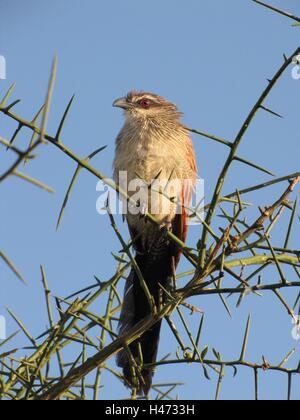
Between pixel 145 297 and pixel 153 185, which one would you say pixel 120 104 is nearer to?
pixel 153 185

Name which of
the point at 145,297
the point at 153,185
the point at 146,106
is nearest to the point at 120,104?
the point at 146,106

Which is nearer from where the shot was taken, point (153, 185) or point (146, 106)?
point (153, 185)

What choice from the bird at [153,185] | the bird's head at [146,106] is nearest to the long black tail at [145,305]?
the bird at [153,185]

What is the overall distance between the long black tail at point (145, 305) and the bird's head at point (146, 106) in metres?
1.07

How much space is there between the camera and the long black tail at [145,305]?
2.92 meters

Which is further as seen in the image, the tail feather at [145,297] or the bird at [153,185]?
the bird at [153,185]

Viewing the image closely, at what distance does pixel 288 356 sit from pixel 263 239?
0.36m

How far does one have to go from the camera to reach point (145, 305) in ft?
11.2

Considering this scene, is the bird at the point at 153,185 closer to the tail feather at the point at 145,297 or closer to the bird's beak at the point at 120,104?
the tail feather at the point at 145,297

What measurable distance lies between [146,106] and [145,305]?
182 cm

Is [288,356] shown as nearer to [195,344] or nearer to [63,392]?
[195,344]

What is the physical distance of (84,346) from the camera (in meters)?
1.94

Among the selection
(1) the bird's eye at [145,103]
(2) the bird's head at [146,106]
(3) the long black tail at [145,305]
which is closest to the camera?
(3) the long black tail at [145,305]
